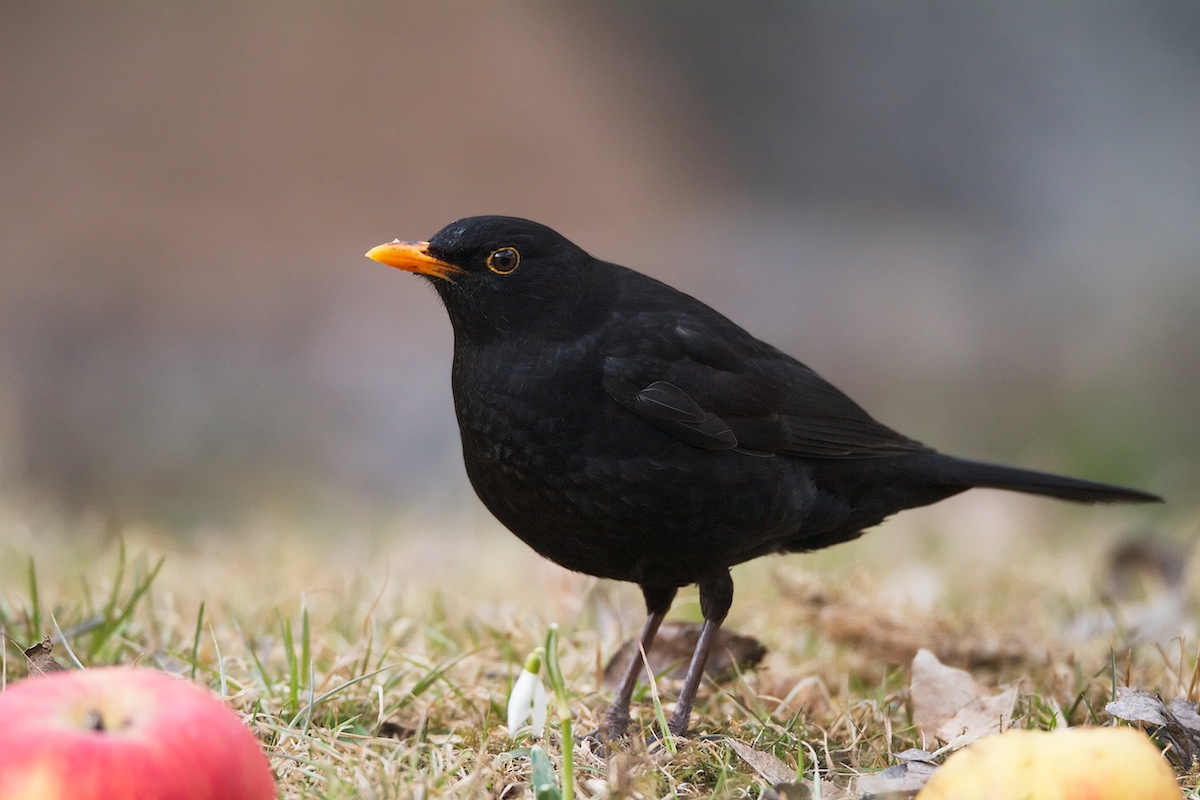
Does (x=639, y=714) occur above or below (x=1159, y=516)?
below

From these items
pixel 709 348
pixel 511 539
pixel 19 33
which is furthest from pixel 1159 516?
pixel 19 33

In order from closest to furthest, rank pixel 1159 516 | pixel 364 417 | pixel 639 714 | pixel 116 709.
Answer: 1. pixel 116 709
2. pixel 639 714
3. pixel 1159 516
4. pixel 364 417

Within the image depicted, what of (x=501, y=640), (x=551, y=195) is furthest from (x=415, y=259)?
(x=551, y=195)

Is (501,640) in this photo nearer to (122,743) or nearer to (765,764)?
(765,764)

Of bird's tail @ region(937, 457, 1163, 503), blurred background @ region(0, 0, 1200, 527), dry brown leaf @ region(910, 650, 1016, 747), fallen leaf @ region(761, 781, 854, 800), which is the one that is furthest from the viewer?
blurred background @ region(0, 0, 1200, 527)

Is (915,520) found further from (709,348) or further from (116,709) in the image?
(116,709)

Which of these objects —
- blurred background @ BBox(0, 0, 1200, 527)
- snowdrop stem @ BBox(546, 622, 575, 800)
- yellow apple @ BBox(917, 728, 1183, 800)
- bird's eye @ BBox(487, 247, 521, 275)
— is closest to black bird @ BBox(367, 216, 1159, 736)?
bird's eye @ BBox(487, 247, 521, 275)

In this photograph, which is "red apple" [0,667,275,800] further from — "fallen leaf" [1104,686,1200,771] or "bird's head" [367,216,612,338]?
"fallen leaf" [1104,686,1200,771]
